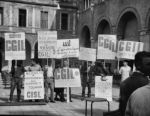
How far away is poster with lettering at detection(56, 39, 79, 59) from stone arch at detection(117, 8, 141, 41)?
934cm

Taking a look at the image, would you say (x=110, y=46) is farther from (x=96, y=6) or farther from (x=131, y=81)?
(x=96, y=6)

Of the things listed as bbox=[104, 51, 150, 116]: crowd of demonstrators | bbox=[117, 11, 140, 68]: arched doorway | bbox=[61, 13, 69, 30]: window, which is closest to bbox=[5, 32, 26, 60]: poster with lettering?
bbox=[104, 51, 150, 116]: crowd of demonstrators

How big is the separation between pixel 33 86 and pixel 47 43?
189cm

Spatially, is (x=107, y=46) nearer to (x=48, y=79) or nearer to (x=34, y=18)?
(x=48, y=79)

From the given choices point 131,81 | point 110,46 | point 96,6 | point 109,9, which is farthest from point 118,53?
point 96,6

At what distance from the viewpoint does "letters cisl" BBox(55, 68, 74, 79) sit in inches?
464

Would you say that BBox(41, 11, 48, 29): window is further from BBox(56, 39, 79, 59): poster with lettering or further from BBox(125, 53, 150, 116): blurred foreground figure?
BBox(125, 53, 150, 116): blurred foreground figure

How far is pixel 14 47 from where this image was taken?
36.5 ft

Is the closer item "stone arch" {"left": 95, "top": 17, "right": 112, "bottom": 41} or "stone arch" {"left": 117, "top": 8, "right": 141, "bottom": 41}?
"stone arch" {"left": 117, "top": 8, "right": 141, "bottom": 41}

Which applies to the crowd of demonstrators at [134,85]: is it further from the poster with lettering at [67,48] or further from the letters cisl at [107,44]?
the poster with lettering at [67,48]

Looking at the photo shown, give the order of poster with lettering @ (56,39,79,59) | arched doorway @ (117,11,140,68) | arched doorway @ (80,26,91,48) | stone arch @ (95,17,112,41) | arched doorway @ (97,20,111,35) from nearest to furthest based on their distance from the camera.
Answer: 1. poster with lettering @ (56,39,79,59)
2. arched doorway @ (117,11,140,68)
3. stone arch @ (95,17,112,41)
4. arched doorway @ (97,20,111,35)
5. arched doorway @ (80,26,91,48)

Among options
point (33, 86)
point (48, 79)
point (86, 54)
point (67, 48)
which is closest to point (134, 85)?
point (33, 86)

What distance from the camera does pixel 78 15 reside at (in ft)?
104

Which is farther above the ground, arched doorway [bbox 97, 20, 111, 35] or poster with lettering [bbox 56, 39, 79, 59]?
arched doorway [bbox 97, 20, 111, 35]
